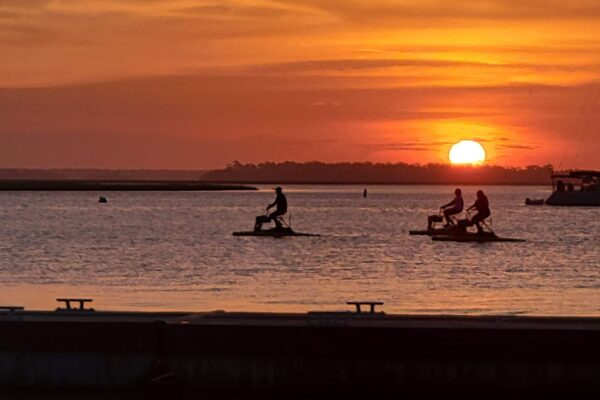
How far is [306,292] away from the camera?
36781 mm

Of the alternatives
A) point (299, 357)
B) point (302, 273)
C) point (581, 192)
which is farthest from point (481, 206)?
point (581, 192)

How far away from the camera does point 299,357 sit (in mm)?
16484

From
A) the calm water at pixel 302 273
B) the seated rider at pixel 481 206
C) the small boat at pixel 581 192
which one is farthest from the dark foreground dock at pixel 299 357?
the small boat at pixel 581 192

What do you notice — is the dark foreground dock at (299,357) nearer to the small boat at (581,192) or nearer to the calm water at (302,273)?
the calm water at (302,273)

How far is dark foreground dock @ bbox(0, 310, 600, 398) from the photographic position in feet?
53.4

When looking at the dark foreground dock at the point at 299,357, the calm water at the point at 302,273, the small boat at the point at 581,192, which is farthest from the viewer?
the small boat at the point at 581,192

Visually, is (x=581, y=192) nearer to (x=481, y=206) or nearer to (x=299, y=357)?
(x=481, y=206)

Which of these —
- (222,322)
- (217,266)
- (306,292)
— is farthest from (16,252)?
(222,322)

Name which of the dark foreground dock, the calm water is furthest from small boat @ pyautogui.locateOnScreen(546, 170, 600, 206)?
the dark foreground dock

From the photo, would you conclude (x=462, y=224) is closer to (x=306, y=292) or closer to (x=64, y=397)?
(x=306, y=292)

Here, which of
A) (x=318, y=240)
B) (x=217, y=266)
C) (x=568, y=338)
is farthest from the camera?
(x=318, y=240)

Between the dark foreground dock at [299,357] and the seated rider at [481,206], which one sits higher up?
the seated rider at [481,206]

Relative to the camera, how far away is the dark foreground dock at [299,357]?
16.3 meters

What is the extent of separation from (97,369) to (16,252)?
1677 inches
